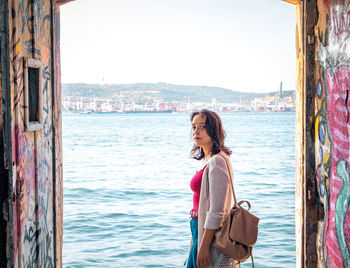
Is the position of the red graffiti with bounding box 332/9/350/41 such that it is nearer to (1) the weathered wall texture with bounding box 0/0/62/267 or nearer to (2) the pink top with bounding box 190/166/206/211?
(2) the pink top with bounding box 190/166/206/211

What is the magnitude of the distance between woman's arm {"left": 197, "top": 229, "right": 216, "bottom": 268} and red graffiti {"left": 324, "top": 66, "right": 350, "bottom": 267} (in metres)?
0.88

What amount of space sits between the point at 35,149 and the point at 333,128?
224cm

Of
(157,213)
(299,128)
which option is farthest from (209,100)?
(299,128)

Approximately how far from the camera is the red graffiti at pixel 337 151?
3270mm

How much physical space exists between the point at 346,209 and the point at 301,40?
5.41 ft

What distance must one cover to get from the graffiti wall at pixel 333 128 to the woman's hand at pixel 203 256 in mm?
922

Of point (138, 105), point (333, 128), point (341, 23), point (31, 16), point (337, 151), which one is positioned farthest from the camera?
point (138, 105)

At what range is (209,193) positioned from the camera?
357 cm

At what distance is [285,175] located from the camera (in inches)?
836

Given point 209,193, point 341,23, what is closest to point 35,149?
point 209,193

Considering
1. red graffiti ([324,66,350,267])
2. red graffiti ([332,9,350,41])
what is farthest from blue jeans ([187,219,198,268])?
red graffiti ([332,9,350,41])

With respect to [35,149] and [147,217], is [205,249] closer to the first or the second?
[35,149]

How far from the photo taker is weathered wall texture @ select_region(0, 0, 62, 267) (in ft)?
10.7

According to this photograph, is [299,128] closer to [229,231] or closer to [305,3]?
[305,3]
